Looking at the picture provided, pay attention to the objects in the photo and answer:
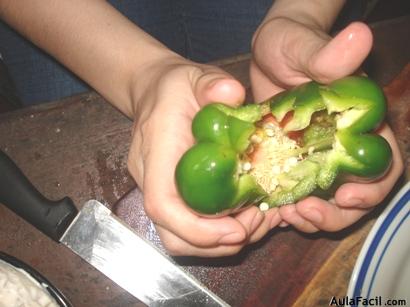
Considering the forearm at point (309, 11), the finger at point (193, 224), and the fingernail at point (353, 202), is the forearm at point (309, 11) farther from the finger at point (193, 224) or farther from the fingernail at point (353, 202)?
the finger at point (193, 224)

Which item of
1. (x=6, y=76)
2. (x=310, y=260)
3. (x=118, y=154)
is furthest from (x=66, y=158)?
(x=310, y=260)

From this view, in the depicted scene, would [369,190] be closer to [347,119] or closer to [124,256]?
[347,119]

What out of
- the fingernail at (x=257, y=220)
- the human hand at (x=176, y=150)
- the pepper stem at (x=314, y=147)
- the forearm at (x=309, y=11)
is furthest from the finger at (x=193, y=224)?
the forearm at (x=309, y=11)

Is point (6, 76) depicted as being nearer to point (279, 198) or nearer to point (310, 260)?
point (279, 198)

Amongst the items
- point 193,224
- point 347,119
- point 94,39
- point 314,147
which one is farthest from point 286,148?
point 94,39

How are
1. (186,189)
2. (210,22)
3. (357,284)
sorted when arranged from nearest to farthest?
(186,189)
(357,284)
(210,22)

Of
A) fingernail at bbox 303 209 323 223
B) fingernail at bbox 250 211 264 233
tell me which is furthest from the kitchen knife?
fingernail at bbox 303 209 323 223

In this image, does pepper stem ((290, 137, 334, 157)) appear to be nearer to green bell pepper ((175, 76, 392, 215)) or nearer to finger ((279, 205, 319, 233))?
green bell pepper ((175, 76, 392, 215))

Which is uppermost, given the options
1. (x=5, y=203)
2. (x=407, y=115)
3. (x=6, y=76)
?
(x=407, y=115)

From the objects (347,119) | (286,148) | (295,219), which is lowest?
(295,219)
